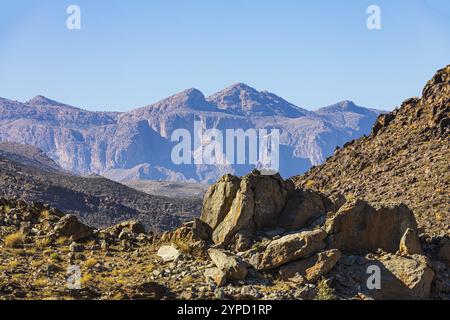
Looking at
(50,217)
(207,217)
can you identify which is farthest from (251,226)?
(50,217)

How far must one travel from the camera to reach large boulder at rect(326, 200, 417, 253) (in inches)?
955

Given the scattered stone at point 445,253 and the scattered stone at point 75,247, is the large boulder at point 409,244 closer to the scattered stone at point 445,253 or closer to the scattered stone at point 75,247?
the scattered stone at point 445,253

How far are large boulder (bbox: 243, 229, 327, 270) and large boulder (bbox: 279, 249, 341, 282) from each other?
222mm

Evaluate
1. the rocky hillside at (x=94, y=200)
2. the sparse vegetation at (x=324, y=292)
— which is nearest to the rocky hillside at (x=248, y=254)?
the sparse vegetation at (x=324, y=292)

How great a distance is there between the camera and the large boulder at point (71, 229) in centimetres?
2772

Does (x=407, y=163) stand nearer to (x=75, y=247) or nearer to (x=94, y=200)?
(x=75, y=247)

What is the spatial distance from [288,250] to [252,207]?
291 centimetres

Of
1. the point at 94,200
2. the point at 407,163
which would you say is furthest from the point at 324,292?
the point at 94,200

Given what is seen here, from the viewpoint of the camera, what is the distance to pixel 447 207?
43312mm

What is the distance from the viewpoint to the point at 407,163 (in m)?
53.1

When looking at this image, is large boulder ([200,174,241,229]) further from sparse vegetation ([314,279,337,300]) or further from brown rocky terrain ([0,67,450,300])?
sparse vegetation ([314,279,337,300])
